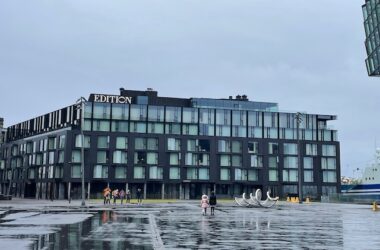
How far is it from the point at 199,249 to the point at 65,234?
690 centimetres

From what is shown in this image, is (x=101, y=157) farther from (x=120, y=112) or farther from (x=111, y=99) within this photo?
(x=111, y=99)

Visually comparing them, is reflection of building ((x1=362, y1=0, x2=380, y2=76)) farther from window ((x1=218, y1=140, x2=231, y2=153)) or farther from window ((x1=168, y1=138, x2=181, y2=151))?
window ((x1=168, y1=138, x2=181, y2=151))

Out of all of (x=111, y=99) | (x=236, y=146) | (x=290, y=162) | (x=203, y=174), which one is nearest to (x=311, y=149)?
(x=290, y=162)

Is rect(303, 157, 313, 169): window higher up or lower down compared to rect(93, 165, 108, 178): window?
higher up

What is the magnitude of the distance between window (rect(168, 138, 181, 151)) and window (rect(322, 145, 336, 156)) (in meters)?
35.4

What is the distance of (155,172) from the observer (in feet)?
339

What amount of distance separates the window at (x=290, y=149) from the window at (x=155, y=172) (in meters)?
29.9

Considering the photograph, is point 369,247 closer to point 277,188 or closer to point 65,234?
point 65,234

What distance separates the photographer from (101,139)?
10206cm

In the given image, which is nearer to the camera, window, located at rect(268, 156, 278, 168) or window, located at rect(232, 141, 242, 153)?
window, located at rect(232, 141, 242, 153)

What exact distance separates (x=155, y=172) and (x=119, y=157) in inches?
321

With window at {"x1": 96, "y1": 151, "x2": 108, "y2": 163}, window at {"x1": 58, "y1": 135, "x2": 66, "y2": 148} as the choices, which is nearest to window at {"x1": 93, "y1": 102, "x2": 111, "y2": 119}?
window at {"x1": 96, "y1": 151, "x2": 108, "y2": 163}

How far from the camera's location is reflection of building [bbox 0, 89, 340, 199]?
10131 centimetres

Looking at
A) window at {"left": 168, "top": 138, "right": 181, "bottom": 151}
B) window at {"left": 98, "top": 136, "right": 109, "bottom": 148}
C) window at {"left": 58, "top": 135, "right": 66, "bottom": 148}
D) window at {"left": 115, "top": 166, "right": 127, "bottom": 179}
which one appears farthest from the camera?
window at {"left": 168, "top": 138, "right": 181, "bottom": 151}
